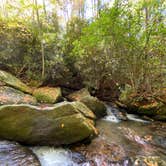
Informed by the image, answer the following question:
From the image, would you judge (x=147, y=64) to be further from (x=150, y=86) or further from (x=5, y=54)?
(x=5, y=54)

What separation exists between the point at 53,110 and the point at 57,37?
6.17 meters

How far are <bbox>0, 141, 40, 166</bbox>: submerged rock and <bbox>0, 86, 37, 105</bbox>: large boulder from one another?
2.24 metres

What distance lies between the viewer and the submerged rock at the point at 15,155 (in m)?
3.63

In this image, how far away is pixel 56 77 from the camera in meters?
9.23

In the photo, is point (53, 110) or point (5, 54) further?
point (5, 54)

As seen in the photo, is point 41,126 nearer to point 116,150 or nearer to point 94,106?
point 116,150

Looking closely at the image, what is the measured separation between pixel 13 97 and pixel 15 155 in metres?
3.22

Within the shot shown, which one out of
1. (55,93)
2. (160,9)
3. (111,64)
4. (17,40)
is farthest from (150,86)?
(17,40)

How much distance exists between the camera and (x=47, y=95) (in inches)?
309

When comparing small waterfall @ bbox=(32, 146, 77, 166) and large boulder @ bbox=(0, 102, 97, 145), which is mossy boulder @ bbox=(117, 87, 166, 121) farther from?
small waterfall @ bbox=(32, 146, 77, 166)

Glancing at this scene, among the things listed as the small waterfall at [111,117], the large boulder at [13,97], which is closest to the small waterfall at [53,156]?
the large boulder at [13,97]

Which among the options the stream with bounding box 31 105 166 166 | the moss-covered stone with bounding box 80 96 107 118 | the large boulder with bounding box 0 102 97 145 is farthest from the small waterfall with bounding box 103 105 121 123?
the large boulder with bounding box 0 102 97 145

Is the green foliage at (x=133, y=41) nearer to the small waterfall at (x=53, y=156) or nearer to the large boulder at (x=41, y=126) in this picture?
the large boulder at (x=41, y=126)

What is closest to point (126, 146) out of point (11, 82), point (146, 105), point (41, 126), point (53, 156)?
point (53, 156)
